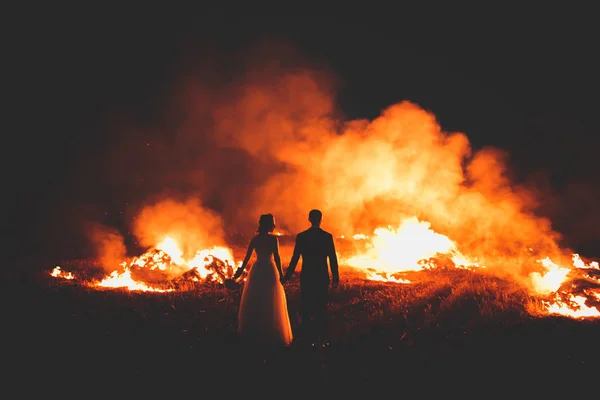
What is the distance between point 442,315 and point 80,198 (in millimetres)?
25396

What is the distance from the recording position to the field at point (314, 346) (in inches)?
210

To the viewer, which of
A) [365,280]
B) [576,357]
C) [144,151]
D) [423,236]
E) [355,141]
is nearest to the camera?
[576,357]

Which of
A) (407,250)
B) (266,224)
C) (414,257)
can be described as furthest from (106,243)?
(266,224)

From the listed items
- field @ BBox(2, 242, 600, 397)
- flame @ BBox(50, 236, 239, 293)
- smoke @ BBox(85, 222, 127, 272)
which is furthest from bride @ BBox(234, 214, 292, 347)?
smoke @ BBox(85, 222, 127, 272)

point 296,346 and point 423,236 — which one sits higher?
point 423,236

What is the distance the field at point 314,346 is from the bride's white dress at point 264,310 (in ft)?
0.89

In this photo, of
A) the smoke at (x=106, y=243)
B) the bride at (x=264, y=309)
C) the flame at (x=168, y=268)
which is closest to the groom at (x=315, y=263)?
the bride at (x=264, y=309)

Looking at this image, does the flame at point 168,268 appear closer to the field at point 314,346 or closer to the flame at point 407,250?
the field at point 314,346

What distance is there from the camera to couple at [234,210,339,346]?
6266 mm

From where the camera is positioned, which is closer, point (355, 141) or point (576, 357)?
point (576, 357)

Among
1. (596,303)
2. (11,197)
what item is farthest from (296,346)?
(11,197)

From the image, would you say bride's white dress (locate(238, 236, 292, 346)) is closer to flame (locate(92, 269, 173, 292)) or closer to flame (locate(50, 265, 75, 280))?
flame (locate(92, 269, 173, 292))

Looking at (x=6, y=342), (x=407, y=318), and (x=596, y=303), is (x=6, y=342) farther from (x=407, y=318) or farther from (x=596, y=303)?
(x=596, y=303)

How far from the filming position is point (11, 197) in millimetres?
25062
